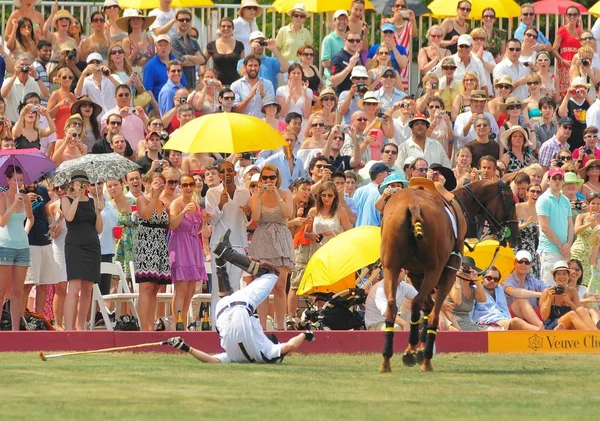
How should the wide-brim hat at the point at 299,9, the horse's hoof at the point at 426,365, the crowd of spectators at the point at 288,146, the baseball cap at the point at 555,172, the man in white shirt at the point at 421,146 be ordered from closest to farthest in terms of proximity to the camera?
the horse's hoof at the point at 426,365 → the crowd of spectators at the point at 288,146 → the baseball cap at the point at 555,172 → the man in white shirt at the point at 421,146 → the wide-brim hat at the point at 299,9

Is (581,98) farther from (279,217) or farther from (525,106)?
(279,217)

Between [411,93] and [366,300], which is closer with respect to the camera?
[366,300]

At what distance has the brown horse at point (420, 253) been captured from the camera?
13344 millimetres

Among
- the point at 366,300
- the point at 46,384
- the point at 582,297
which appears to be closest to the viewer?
the point at 46,384

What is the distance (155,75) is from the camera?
73.9ft

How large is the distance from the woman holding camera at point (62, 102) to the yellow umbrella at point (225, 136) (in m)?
3.31

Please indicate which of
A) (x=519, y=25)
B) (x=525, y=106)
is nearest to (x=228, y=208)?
(x=525, y=106)

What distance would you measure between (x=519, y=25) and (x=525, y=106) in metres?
3.43

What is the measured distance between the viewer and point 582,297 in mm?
19016

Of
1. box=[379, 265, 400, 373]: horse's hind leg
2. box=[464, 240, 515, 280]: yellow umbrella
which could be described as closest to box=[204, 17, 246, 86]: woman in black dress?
box=[464, 240, 515, 280]: yellow umbrella

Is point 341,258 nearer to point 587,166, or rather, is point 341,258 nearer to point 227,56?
point 587,166

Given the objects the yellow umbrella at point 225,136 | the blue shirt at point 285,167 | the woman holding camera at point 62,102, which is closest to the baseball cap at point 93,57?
the woman holding camera at point 62,102

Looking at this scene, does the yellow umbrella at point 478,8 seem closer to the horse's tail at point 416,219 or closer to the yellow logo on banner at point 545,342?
the yellow logo on banner at point 545,342

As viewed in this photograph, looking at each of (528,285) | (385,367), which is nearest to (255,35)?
(528,285)
